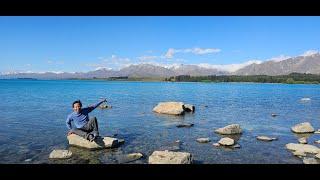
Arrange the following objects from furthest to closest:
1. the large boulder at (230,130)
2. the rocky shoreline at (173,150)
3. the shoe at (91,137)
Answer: the large boulder at (230,130)
the shoe at (91,137)
the rocky shoreline at (173,150)

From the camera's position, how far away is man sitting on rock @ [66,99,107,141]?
35.7ft

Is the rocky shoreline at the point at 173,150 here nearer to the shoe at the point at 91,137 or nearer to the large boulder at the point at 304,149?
the large boulder at the point at 304,149

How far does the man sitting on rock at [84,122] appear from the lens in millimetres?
10883

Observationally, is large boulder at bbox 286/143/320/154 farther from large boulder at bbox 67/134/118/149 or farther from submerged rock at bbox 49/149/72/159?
submerged rock at bbox 49/149/72/159

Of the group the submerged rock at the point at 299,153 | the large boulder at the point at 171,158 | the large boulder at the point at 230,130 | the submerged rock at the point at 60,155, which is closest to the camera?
the large boulder at the point at 171,158

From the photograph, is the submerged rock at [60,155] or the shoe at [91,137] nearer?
the submerged rock at [60,155]

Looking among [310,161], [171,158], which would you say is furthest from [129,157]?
[310,161]

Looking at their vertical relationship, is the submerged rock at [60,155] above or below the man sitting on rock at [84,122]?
below
